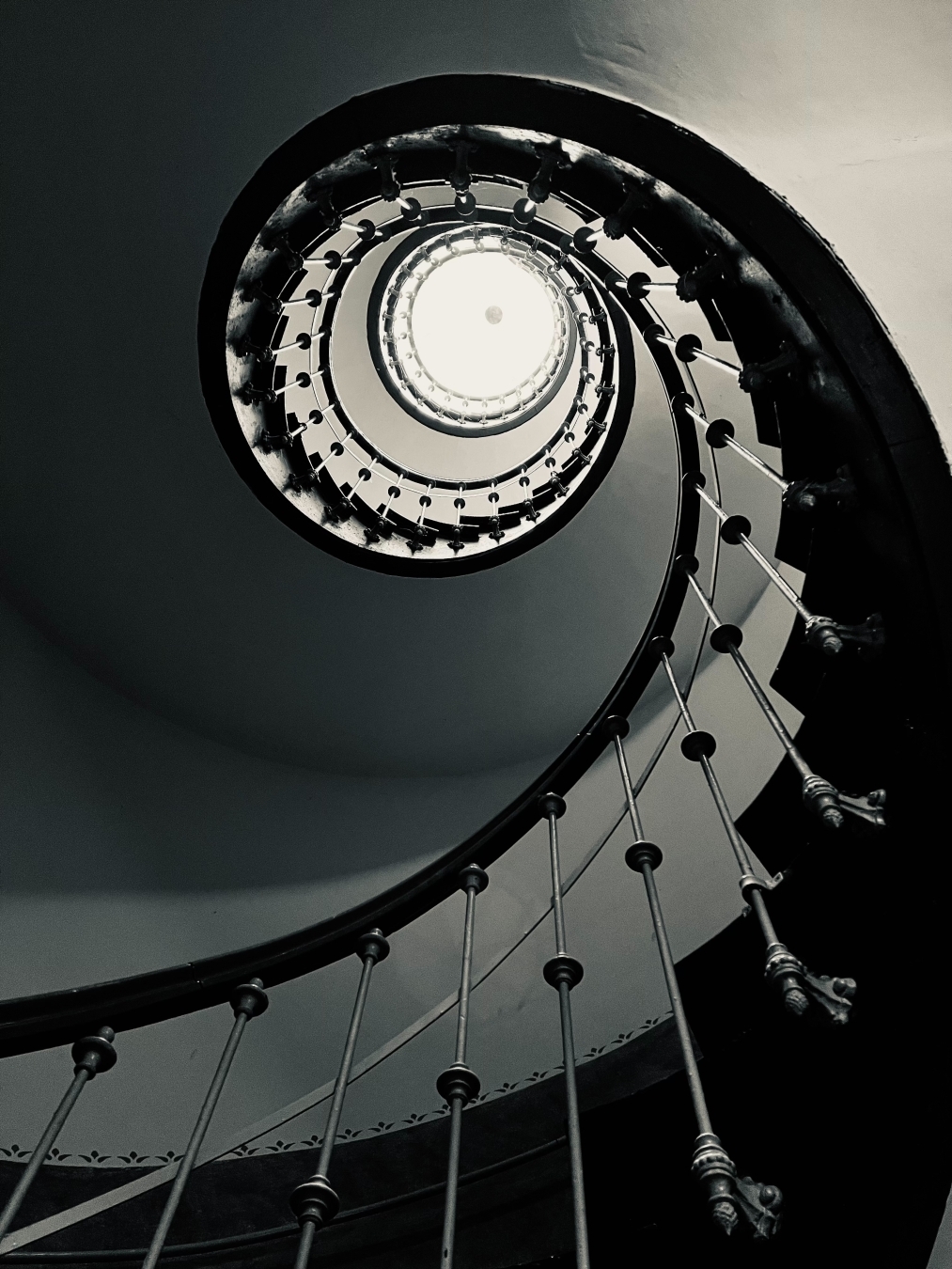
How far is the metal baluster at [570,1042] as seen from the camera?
1.27 metres

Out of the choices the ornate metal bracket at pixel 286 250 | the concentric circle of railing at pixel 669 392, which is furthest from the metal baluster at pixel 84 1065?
the ornate metal bracket at pixel 286 250

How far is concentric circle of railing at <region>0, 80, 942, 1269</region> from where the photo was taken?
5.37 ft

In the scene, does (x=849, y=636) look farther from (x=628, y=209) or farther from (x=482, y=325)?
(x=482, y=325)

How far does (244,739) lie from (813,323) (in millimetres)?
5147

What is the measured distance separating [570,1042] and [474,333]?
794 centimetres

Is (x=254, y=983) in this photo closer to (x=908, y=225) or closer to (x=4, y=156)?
(x=908, y=225)

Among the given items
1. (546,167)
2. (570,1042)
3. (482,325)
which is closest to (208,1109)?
(570,1042)

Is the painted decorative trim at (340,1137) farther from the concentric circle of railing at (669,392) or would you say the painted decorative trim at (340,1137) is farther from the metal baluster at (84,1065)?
the metal baluster at (84,1065)

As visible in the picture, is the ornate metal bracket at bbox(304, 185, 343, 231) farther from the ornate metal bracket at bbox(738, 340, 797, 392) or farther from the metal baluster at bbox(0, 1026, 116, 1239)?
the metal baluster at bbox(0, 1026, 116, 1239)

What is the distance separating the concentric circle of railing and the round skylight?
224cm

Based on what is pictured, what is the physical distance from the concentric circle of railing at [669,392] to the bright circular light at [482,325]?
9.90 feet

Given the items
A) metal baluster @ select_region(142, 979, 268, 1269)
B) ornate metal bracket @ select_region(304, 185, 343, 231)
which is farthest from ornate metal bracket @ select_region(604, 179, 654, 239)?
metal baluster @ select_region(142, 979, 268, 1269)

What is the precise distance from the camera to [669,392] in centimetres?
443

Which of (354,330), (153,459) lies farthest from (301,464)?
(354,330)
